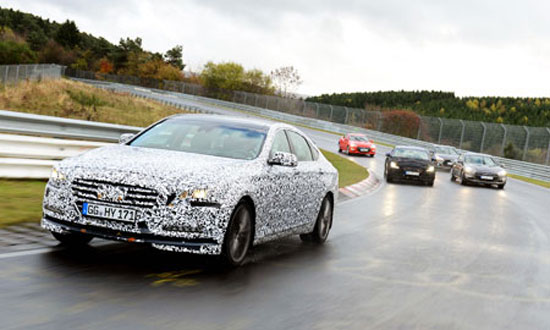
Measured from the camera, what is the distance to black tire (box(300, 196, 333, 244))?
32.6 ft

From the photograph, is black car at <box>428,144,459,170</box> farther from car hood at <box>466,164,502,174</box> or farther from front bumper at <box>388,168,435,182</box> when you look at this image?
front bumper at <box>388,168,435,182</box>

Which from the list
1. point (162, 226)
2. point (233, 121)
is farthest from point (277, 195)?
point (162, 226)

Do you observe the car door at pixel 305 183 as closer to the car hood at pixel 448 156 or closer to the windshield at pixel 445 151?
the car hood at pixel 448 156

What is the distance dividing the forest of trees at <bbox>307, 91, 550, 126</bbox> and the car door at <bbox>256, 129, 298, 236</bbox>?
70727 mm

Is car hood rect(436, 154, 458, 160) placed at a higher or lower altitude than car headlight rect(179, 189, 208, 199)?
lower

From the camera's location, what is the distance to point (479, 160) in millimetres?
29891

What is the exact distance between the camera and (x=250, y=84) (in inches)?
4456

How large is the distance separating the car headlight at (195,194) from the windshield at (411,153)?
69.2 ft

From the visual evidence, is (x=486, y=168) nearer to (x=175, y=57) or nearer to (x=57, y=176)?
(x=57, y=176)

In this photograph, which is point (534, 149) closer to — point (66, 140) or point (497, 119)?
point (66, 140)

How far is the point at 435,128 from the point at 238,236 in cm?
5353

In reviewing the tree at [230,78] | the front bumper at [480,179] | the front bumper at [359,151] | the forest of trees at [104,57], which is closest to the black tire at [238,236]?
the front bumper at [480,179]

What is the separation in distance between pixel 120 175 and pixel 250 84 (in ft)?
353

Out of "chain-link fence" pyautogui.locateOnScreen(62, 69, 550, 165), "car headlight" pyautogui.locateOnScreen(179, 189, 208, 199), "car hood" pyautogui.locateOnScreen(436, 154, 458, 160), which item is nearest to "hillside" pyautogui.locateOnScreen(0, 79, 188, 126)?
"car hood" pyautogui.locateOnScreen(436, 154, 458, 160)
